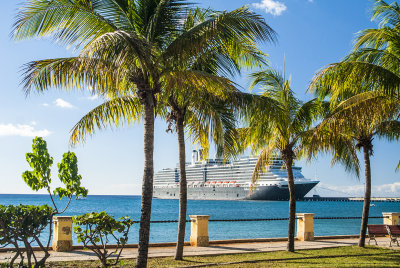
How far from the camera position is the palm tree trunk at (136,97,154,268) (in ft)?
26.2

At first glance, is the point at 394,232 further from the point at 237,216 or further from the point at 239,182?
the point at 239,182

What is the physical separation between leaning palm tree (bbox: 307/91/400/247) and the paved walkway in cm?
167

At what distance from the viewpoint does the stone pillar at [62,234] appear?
1159 cm

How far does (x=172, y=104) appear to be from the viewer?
34.4ft

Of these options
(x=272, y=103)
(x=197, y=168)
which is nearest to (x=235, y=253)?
(x=272, y=103)

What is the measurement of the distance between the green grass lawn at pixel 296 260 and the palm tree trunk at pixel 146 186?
1.01 m

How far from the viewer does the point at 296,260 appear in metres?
10.6

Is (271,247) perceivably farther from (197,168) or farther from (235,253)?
(197,168)

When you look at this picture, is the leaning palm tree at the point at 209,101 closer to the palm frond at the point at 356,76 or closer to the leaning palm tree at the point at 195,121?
the leaning palm tree at the point at 195,121

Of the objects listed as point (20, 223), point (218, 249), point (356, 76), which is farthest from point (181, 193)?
point (356, 76)

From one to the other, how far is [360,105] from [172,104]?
183 inches

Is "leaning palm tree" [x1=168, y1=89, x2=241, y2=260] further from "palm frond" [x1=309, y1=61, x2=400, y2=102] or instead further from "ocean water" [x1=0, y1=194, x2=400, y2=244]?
"ocean water" [x1=0, y1=194, x2=400, y2=244]

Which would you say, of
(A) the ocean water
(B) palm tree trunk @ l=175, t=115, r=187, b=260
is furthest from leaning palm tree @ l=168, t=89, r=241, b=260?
(A) the ocean water

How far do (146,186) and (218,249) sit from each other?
213 inches
